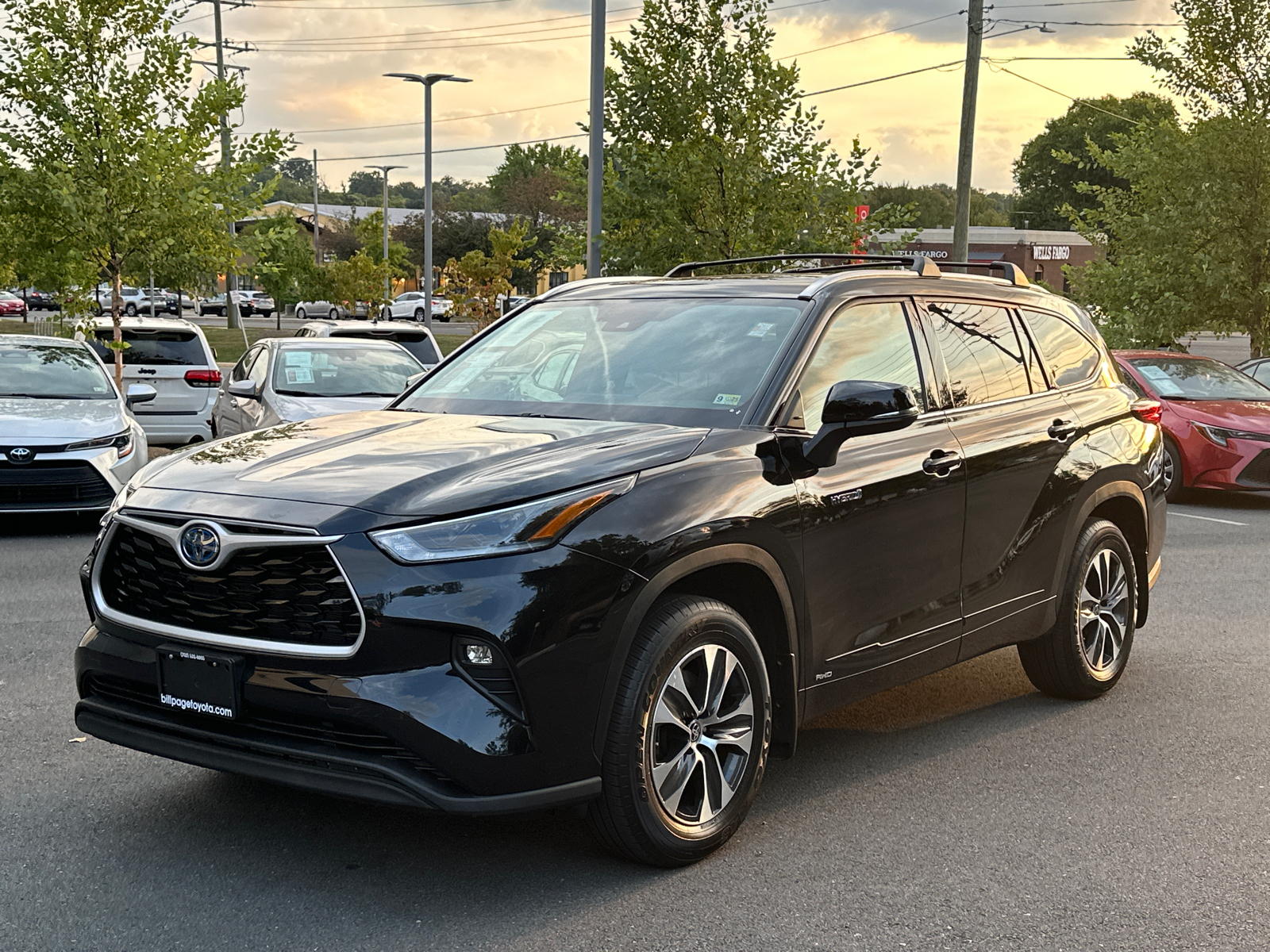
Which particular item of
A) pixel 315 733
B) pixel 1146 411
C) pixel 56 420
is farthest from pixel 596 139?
pixel 315 733

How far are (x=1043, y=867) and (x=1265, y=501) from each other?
12.0 meters

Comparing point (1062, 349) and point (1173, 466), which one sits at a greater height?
point (1062, 349)

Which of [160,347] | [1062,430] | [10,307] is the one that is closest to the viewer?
[1062,430]

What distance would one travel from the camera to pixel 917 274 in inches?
217

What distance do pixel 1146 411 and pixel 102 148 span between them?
12.7 metres

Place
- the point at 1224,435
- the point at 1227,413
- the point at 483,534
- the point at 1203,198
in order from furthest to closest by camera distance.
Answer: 1. the point at 1203,198
2. the point at 1227,413
3. the point at 1224,435
4. the point at 483,534

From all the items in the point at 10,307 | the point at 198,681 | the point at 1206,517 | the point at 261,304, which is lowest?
the point at 261,304

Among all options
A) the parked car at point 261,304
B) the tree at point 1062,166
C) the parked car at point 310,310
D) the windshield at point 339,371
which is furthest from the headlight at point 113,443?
the tree at point 1062,166

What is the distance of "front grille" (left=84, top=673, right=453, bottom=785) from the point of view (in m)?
3.59

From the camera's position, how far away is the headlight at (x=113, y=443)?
10492 millimetres

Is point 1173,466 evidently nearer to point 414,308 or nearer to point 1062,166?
Result: point 414,308

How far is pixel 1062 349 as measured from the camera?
6184 mm

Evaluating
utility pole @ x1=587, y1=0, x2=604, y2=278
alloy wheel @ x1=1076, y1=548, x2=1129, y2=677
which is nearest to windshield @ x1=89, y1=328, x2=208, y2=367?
utility pole @ x1=587, y1=0, x2=604, y2=278

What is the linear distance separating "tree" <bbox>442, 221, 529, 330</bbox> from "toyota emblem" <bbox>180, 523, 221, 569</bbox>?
39036 mm
